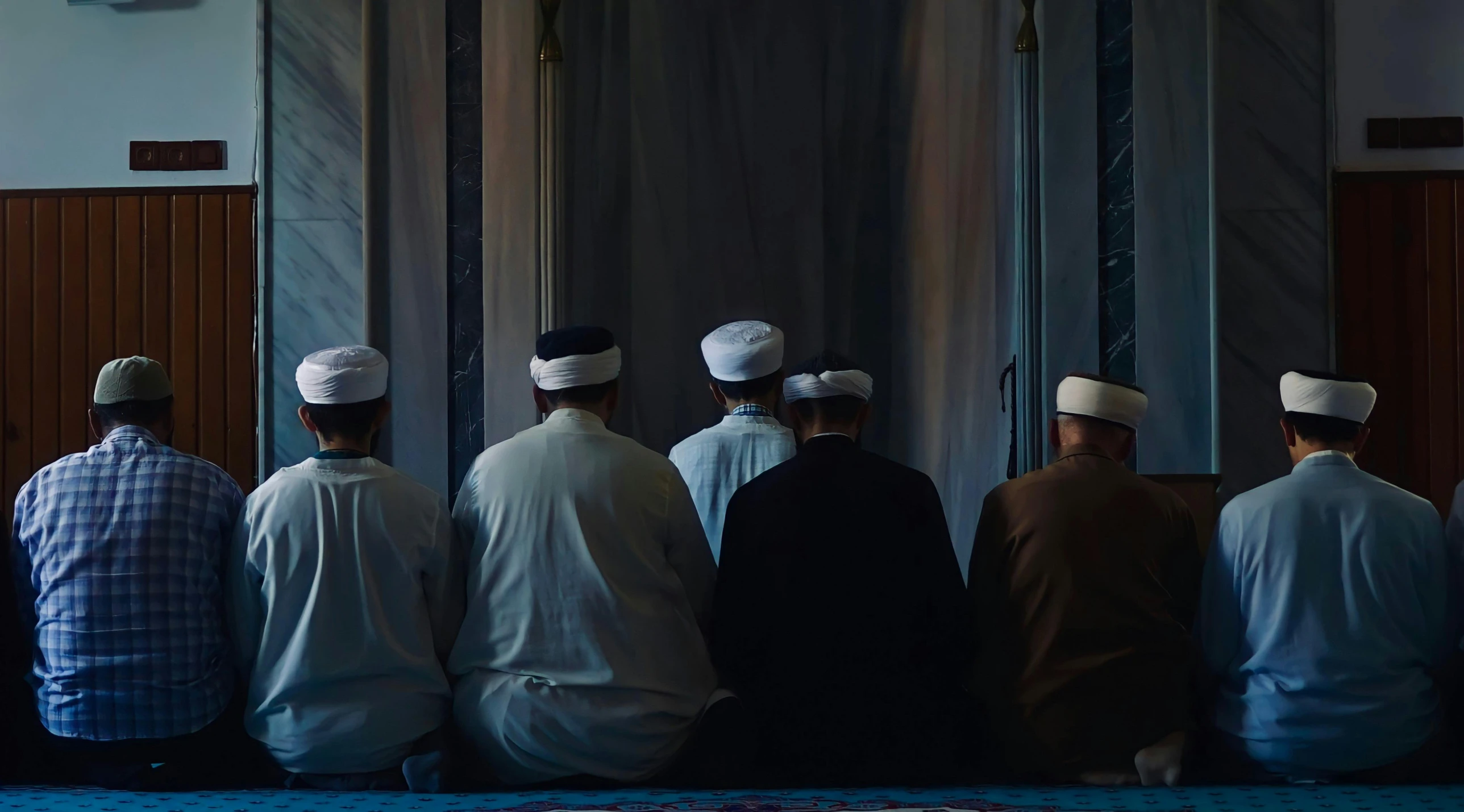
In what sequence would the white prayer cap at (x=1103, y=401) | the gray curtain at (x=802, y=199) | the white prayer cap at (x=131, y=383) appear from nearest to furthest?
the white prayer cap at (x=131, y=383) < the white prayer cap at (x=1103, y=401) < the gray curtain at (x=802, y=199)

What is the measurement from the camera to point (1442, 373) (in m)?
4.58

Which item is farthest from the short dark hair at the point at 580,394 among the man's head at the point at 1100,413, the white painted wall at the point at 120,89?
the white painted wall at the point at 120,89

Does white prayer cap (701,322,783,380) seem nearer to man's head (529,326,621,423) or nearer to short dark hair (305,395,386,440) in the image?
man's head (529,326,621,423)

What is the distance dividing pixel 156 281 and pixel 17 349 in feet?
1.95

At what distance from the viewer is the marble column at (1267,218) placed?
446 centimetres

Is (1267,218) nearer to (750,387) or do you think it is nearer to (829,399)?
(750,387)

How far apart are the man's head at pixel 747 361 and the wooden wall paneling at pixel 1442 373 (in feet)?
8.81

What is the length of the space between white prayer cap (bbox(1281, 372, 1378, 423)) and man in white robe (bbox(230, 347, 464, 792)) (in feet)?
6.10

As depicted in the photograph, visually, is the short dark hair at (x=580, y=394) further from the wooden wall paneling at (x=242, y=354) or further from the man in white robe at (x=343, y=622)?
the wooden wall paneling at (x=242, y=354)

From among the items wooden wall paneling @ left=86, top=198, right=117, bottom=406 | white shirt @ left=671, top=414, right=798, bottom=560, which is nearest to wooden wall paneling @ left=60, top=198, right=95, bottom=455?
wooden wall paneling @ left=86, top=198, right=117, bottom=406

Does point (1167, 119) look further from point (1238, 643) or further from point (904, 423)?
point (1238, 643)

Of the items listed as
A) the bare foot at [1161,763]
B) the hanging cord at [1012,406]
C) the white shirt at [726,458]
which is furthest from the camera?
the hanging cord at [1012,406]

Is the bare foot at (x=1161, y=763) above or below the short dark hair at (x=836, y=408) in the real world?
below

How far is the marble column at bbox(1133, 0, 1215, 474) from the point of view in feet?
14.7
